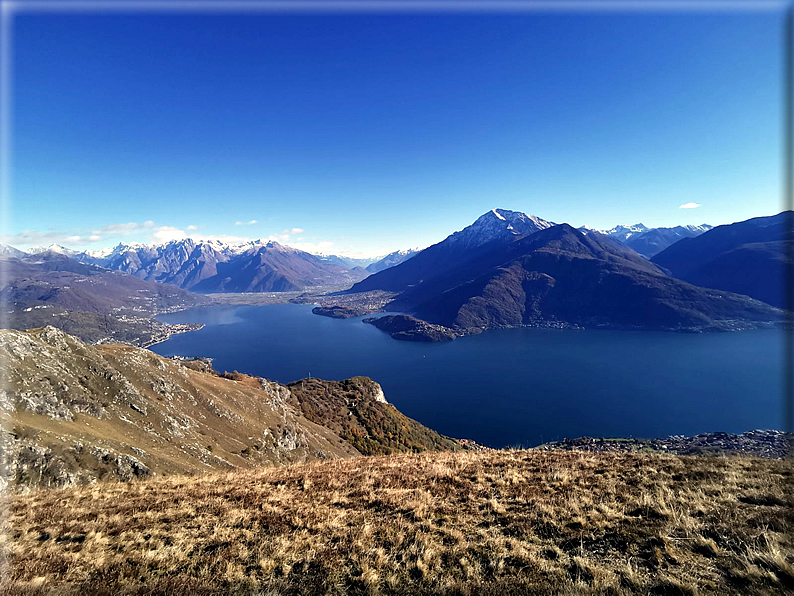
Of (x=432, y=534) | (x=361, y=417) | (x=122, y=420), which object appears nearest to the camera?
(x=432, y=534)

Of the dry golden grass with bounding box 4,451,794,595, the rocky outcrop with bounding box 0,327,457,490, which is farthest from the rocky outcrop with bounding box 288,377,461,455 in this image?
the dry golden grass with bounding box 4,451,794,595

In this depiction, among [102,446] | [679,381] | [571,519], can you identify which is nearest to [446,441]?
[102,446]

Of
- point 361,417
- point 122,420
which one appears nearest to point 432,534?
point 122,420

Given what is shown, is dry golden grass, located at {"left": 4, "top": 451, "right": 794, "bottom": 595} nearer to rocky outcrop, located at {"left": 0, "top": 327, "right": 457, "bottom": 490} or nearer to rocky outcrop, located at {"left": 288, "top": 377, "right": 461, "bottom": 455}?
rocky outcrop, located at {"left": 0, "top": 327, "right": 457, "bottom": 490}

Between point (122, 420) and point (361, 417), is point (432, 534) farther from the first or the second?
point (361, 417)

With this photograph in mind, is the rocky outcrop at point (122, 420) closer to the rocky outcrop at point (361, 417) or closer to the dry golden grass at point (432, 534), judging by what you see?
the dry golden grass at point (432, 534)

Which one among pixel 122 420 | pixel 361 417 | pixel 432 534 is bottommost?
pixel 361 417

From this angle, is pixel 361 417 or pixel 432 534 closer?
pixel 432 534

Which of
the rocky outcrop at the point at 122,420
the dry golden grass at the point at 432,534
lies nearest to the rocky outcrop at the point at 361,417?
the rocky outcrop at the point at 122,420

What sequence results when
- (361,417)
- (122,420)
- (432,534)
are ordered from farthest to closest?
(361,417) → (122,420) → (432,534)
